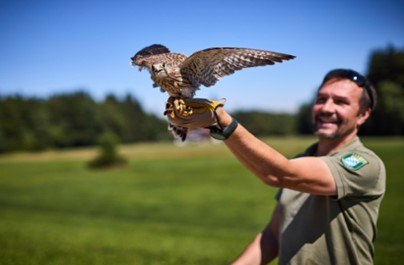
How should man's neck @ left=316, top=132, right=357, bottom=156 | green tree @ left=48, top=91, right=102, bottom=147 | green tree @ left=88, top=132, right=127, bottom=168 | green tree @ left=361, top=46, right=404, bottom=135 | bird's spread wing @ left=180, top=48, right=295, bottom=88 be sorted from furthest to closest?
green tree @ left=48, top=91, right=102, bottom=147, green tree @ left=361, top=46, right=404, bottom=135, green tree @ left=88, top=132, right=127, bottom=168, man's neck @ left=316, top=132, right=357, bottom=156, bird's spread wing @ left=180, top=48, right=295, bottom=88

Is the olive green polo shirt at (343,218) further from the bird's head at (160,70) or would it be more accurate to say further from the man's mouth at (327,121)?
the bird's head at (160,70)

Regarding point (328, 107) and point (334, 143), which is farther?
point (334, 143)

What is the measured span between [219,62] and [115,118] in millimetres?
107774

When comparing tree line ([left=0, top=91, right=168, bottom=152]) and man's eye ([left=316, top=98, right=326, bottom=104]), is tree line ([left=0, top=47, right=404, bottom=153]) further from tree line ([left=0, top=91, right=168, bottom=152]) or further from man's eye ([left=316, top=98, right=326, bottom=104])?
man's eye ([left=316, top=98, right=326, bottom=104])

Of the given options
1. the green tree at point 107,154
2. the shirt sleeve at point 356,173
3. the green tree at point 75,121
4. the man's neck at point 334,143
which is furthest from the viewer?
the green tree at point 75,121

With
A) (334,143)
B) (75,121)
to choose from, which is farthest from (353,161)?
(75,121)

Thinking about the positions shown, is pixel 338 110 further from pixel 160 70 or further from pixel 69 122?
pixel 69 122

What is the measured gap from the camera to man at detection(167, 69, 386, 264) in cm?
262

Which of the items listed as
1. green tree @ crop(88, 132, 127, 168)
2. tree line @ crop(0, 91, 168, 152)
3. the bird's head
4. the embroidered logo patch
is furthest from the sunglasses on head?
tree line @ crop(0, 91, 168, 152)

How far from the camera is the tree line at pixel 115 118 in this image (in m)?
84.9

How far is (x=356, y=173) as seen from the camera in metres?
3.02

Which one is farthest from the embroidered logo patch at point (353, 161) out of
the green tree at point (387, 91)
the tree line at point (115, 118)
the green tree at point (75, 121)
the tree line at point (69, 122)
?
the green tree at point (75, 121)

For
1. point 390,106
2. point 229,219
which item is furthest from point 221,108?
point 390,106

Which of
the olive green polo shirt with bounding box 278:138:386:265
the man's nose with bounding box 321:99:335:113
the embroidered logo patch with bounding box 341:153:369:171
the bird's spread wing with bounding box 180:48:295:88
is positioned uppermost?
the bird's spread wing with bounding box 180:48:295:88
